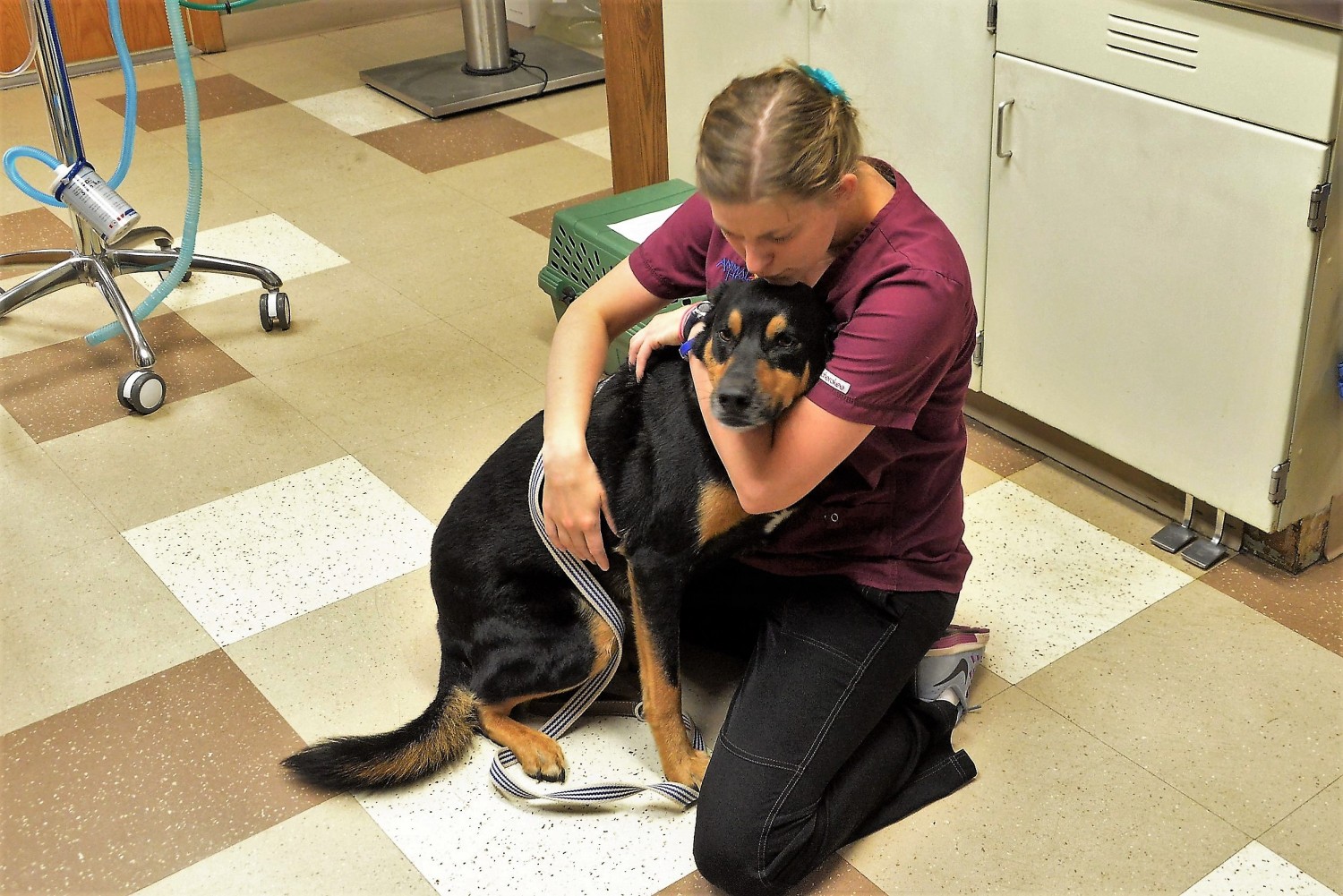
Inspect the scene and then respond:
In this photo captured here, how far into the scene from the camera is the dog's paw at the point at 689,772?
5.57 feet

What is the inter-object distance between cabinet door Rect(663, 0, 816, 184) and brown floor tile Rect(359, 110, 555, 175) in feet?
3.34

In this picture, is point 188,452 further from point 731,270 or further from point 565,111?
point 565,111

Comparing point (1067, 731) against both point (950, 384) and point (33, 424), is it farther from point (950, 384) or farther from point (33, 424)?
point (33, 424)

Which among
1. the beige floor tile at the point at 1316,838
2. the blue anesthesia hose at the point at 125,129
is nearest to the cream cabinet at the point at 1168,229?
the beige floor tile at the point at 1316,838

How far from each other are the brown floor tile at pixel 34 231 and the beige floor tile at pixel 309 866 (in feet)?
7.42

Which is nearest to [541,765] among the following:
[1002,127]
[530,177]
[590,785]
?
[590,785]

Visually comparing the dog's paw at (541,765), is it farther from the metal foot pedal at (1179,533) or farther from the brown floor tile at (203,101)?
the brown floor tile at (203,101)

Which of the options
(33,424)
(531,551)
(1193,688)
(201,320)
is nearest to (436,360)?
(201,320)

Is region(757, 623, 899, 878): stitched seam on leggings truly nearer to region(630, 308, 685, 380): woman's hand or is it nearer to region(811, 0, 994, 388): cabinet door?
region(630, 308, 685, 380): woman's hand

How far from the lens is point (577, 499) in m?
1.61

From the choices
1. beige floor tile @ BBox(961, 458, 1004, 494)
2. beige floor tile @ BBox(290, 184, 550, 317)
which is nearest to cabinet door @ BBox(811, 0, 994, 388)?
beige floor tile @ BBox(961, 458, 1004, 494)

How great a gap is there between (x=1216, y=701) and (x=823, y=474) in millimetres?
782

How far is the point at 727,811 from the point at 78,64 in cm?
432

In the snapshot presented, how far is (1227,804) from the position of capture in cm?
166
